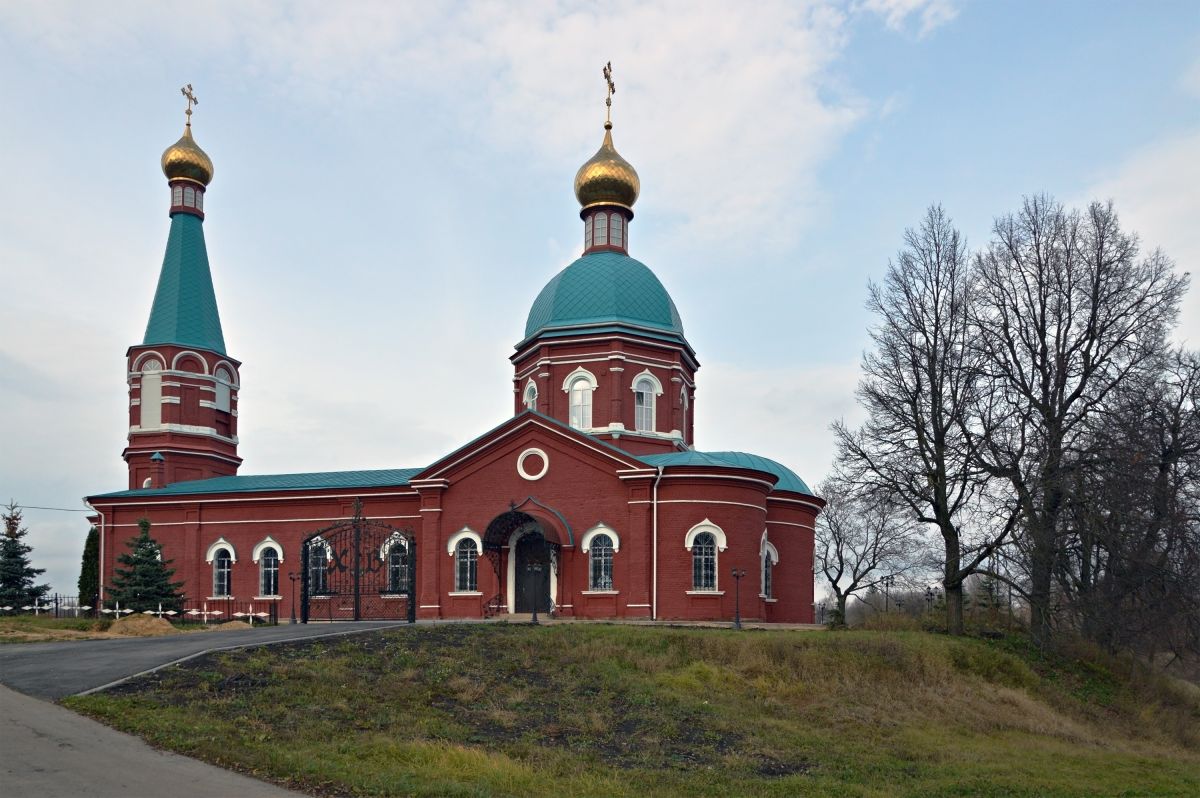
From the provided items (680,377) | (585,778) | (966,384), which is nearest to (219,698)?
(585,778)

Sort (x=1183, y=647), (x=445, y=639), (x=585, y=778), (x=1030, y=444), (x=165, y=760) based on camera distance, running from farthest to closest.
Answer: (x=1030, y=444) → (x=1183, y=647) → (x=445, y=639) → (x=585, y=778) → (x=165, y=760)

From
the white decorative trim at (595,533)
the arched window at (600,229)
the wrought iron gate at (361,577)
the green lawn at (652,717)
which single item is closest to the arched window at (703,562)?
the white decorative trim at (595,533)

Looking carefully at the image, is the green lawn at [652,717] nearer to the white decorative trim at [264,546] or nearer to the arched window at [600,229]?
the white decorative trim at [264,546]

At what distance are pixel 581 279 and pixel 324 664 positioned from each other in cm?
1829

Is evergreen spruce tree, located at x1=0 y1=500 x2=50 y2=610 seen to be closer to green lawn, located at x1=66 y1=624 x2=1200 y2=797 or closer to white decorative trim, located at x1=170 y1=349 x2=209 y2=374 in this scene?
white decorative trim, located at x1=170 y1=349 x2=209 y2=374

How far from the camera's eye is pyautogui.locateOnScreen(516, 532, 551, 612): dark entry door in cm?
2872

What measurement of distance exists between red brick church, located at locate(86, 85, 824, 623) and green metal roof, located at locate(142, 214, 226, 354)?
61mm

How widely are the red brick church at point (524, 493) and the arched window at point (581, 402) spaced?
55 mm

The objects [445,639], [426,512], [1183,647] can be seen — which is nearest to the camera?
[445,639]

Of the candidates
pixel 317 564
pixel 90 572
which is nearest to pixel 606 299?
pixel 317 564

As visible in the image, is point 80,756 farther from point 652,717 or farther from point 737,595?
point 737,595

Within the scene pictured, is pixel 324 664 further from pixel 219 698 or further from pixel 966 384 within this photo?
pixel 966 384

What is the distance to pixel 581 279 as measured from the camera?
32719mm

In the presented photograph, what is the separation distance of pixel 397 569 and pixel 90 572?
10.2 m
